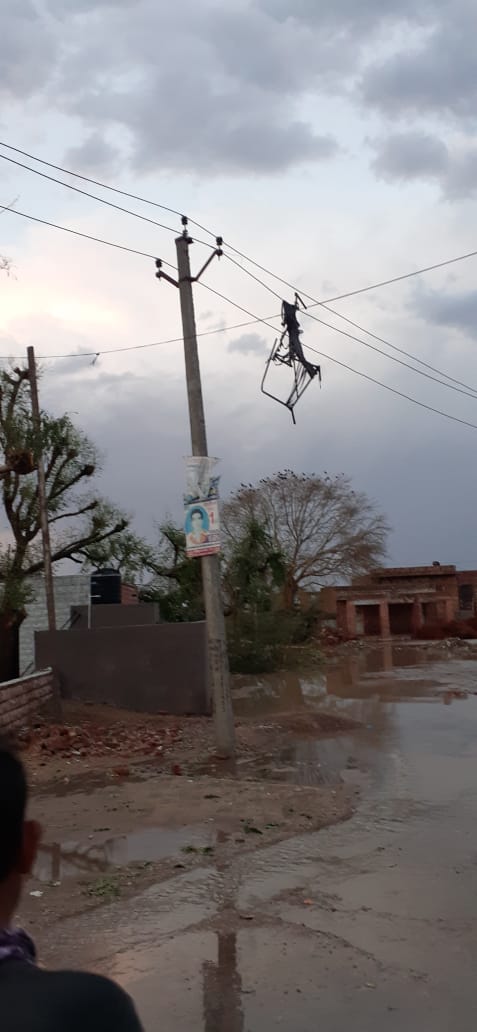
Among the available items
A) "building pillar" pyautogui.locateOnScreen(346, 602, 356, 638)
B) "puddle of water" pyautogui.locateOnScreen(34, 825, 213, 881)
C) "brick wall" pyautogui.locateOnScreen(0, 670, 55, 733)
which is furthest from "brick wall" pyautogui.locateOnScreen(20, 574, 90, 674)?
"building pillar" pyautogui.locateOnScreen(346, 602, 356, 638)

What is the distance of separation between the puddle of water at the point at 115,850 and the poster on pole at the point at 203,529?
14.2 feet

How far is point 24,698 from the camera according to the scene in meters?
15.2

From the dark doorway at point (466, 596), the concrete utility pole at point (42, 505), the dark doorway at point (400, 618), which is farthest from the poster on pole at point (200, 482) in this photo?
the dark doorway at point (466, 596)

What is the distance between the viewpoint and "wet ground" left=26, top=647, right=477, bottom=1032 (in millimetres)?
4785

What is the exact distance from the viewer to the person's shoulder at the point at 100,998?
59.4 inches

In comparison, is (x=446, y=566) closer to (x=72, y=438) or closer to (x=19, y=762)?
(x=72, y=438)

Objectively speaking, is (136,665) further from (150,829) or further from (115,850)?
(115,850)

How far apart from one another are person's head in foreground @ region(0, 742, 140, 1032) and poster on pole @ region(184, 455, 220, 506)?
10612 mm

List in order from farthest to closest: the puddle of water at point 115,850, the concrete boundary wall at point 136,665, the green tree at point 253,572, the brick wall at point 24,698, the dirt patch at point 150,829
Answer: the green tree at point 253,572, the concrete boundary wall at point 136,665, the brick wall at point 24,698, the puddle of water at point 115,850, the dirt patch at point 150,829

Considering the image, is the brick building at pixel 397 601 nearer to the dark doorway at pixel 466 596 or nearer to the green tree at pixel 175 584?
the dark doorway at pixel 466 596

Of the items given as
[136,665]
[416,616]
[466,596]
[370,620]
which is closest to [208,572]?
[136,665]

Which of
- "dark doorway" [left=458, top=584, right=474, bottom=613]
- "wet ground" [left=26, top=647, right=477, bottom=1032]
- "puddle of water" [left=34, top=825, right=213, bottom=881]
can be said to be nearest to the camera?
"wet ground" [left=26, top=647, right=477, bottom=1032]

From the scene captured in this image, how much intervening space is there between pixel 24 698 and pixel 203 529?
16.4 ft

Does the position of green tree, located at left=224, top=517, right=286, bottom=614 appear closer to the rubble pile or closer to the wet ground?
the rubble pile
